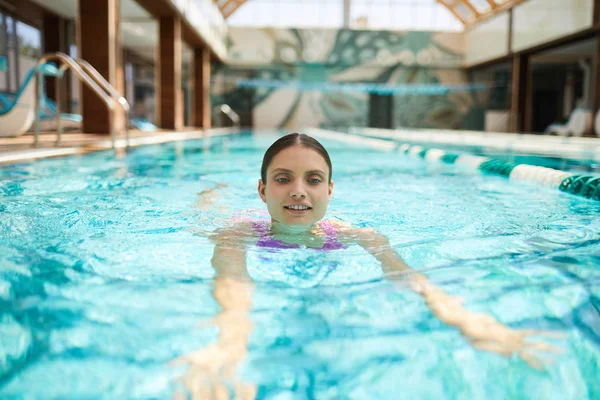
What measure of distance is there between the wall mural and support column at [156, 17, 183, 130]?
33.2ft

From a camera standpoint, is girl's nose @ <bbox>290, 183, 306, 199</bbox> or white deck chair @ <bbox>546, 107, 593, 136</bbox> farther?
white deck chair @ <bbox>546, 107, 593, 136</bbox>

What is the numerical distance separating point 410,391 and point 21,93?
709 cm

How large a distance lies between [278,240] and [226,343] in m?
0.99

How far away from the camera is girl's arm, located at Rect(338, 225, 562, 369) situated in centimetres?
115

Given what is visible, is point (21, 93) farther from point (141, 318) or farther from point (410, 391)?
point (410, 391)

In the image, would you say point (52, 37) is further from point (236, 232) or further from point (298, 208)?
point (298, 208)

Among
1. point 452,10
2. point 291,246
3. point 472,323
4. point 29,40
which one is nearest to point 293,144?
point 291,246

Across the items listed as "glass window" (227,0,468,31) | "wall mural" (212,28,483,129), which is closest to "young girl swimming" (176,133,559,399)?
"wall mural" (212,28,483,129)

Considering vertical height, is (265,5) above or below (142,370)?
above

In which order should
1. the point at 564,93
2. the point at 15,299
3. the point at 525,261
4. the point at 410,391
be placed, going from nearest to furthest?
the point at 410,391 < the point at 15,299 < the point at 525,261 < the point at 564,93

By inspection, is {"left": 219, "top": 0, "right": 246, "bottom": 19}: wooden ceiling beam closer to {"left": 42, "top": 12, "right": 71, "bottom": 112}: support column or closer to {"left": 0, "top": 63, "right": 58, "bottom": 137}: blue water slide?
{"left": 42, "top": 12, "right": 71, "bottom": 112}: support column

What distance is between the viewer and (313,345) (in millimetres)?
1179

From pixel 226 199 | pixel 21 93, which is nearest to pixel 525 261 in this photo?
pixel 226 199

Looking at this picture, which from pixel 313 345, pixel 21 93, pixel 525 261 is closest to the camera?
pixel 313 345
